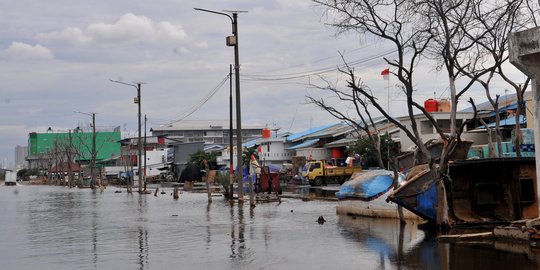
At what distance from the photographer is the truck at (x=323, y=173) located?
5419cm

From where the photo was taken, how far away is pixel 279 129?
106188 mm

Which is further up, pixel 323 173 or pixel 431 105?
pixel 431 105

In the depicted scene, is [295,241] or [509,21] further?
[509,21]

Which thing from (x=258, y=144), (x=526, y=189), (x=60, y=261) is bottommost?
(x=60, y=261)

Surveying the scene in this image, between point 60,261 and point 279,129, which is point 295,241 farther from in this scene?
point 279,129

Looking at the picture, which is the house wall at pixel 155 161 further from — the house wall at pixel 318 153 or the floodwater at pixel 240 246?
the floodwater at pixel 240 246

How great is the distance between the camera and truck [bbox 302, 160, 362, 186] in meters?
54.2

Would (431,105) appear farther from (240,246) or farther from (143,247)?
(143,247)

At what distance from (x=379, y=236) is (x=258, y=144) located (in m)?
62.5

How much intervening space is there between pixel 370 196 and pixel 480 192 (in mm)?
4535

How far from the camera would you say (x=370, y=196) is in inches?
883

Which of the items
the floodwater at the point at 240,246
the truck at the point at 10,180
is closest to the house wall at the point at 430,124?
the floodwater at the point at 240,246

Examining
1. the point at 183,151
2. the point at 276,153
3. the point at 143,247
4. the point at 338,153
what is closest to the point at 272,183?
the point at 338,153

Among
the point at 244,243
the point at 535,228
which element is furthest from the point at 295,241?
the point at 535,228
